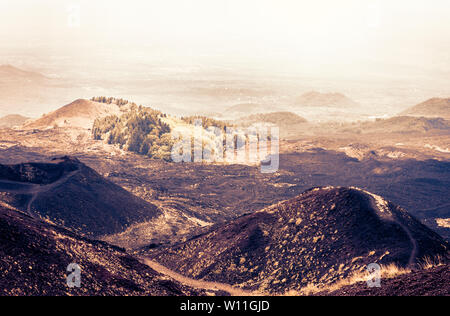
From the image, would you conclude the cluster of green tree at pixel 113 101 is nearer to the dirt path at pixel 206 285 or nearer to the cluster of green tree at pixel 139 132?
the cluster of green tree at pixel 139 132

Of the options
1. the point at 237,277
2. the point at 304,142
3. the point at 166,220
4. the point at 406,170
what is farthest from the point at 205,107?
the point at 237,277

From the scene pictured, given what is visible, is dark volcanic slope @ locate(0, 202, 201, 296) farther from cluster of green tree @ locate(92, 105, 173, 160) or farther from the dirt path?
cluster of green tree @ locate(92, 105, 173, 160)

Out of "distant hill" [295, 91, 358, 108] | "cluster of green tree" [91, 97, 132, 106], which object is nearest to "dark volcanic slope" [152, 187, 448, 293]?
"cluster of green tree" [91, 97, 132, 106]

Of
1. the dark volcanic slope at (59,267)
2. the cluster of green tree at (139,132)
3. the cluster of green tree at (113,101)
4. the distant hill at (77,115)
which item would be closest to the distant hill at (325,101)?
the cluster of green tree at (113,101)

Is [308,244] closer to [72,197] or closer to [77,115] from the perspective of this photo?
[72,197]

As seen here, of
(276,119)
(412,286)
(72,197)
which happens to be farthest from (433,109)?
(412,286)
